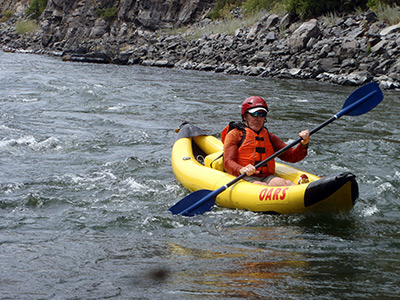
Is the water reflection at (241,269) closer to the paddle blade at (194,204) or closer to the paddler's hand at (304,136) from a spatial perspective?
the paddle blade at (194,204)

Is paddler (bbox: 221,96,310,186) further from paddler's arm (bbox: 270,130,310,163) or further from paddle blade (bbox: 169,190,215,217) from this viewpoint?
paddle blade (bbox: 169,190,215,217)

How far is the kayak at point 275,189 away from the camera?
3.84 m

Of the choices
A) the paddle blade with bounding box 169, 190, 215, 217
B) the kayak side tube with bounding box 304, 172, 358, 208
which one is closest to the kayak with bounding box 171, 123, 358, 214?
the kayak side tube with bounding box 304, 172, 358, 208

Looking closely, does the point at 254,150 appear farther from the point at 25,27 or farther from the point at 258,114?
the point at 25,27

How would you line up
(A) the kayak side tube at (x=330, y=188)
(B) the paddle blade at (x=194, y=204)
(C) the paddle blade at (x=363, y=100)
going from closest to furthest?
(A) the kayak side tube at (x=330, y=188), (B) the paddle blade at (x=194, y=204), (C) the paddle blade at (x=363, y=100)

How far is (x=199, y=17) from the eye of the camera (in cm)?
2928

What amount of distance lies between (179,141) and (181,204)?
6.49 ft

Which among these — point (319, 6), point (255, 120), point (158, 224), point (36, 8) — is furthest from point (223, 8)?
point (158, 224)

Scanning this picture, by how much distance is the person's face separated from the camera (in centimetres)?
464

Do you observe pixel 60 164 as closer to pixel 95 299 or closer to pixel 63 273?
pixel 63 273

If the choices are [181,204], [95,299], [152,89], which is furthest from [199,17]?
[95,299]

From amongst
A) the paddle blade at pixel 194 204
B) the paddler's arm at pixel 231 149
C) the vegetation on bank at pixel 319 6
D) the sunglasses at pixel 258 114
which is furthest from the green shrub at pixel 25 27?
the paddle blade at pixel 194 204

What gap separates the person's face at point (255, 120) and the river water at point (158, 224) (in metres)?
0.82

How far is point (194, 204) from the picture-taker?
4.36 meters
